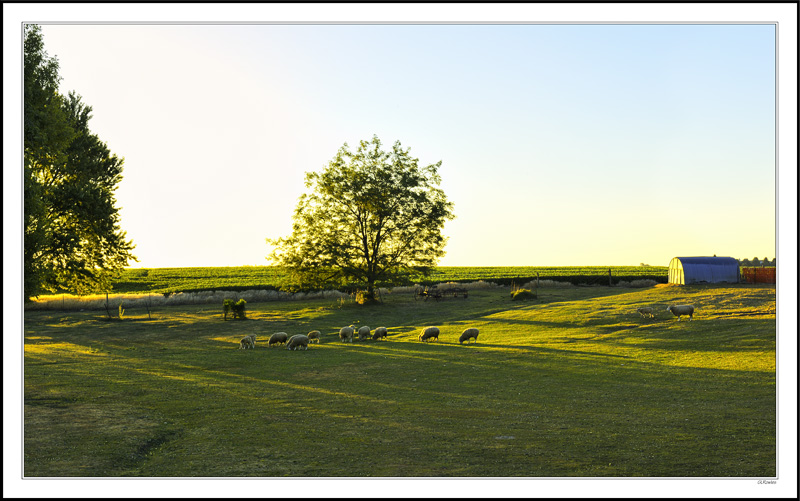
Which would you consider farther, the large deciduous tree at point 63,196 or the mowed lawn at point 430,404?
the large deciduous tree at point 63,196

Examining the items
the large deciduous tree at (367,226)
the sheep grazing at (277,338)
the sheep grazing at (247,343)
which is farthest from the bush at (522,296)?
the sheep grazing at (247,343)

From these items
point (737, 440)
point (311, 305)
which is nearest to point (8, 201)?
point (737, 440)

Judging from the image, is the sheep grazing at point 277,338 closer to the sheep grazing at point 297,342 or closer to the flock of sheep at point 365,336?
the flock of sheep at point 365,336

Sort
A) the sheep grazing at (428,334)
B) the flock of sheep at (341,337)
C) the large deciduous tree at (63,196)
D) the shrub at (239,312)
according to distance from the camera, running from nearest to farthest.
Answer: the large deciduous tree at (63,196) < the flock of sheep at (341,337) < the sheep grazing at (428,334) < the shrub at (239,312)

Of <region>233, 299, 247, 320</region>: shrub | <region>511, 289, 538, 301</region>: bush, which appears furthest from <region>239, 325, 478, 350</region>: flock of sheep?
<region>511, 289, 538, 301</region>: bush

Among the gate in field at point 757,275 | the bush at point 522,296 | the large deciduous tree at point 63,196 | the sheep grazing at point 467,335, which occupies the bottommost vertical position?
the sheep grazing at point 467,335

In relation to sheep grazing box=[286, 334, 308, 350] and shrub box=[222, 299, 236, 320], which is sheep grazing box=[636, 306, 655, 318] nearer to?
sheep grazing box=[286, 334, 308, 350]

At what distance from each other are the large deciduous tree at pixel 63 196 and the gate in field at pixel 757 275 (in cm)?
5503

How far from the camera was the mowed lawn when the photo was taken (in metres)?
12.5

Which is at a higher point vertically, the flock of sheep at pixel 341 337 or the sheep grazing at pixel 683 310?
the sheep grazing at pixel 683 310

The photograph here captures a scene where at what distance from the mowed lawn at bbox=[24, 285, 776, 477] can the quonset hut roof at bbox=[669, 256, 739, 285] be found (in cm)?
1394

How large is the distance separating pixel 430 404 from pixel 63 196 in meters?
32.9

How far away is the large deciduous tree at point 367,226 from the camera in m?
65.6

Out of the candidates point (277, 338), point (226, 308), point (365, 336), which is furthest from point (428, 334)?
point (226, 308)
